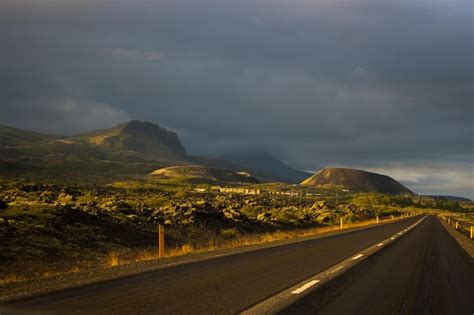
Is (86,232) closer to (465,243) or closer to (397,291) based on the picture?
(397,291)

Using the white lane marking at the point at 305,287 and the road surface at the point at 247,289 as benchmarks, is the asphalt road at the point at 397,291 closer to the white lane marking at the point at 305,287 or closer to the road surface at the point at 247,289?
the road surface at the point at 247,289

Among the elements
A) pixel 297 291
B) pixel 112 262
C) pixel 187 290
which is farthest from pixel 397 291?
pixel 112 262

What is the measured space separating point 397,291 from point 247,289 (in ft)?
11.8

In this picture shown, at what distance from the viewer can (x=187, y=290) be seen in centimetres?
999


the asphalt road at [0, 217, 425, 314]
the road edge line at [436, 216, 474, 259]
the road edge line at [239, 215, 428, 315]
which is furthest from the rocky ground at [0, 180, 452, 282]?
the road edge line at [436, 216, 474, 259]

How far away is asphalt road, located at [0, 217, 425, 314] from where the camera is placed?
8.23 meters

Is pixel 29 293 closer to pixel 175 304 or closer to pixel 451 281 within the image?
pixel 175 304

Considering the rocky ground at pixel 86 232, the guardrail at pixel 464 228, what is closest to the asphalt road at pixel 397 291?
the rocky ground at pixel 86 232

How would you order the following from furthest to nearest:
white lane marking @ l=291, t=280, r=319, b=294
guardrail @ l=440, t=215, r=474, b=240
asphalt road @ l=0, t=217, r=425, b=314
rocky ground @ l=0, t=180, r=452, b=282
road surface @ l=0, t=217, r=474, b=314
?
guardrail @ l=440, t=215, r=474, b=240 → rocky ground @ l=0, t=180, r=452, b=282 → white lane marking @ l=291, t=280, r=319, b=294 → road surface @ l=0, t=217, r=474, b=314 → asphalt road @ l=0, t=217, r=425, b=314

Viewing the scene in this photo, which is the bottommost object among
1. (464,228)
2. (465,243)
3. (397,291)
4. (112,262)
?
(464,228)

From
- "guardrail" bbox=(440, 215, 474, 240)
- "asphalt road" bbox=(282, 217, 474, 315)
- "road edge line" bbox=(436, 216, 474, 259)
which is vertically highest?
"asphalt road" bbox=(282, 217, 474, 315)

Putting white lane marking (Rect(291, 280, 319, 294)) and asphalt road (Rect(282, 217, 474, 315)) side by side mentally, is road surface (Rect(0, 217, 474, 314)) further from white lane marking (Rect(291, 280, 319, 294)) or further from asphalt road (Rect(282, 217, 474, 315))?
white lane marking (Rect(291, 280, 319, 294))

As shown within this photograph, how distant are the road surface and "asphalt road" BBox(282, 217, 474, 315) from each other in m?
0.02

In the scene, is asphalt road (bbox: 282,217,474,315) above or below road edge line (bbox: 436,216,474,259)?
above
